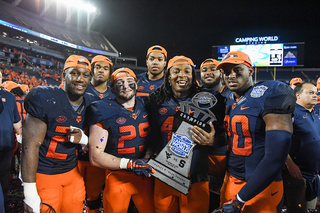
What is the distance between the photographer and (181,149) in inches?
83.0

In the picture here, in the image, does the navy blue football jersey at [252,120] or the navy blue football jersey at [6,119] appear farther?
the navy blue football jersey at [6,119]

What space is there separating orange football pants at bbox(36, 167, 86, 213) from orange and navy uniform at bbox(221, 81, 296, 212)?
6.03 feet

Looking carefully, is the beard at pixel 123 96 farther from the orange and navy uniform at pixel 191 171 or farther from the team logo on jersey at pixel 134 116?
the orange and navy uniform at pixel 191 171

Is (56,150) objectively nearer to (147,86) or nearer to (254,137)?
(147,86)

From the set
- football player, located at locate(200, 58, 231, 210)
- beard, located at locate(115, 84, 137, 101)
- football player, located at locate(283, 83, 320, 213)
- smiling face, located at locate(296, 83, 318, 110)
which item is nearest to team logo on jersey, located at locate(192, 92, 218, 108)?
football player, located at locate(200, 58, 231, 210)

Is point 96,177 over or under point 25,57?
under

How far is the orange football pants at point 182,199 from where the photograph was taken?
2211mm

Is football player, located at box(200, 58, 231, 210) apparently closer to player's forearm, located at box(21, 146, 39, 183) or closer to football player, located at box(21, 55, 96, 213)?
football player, located at box(21, 55, 96, 213)

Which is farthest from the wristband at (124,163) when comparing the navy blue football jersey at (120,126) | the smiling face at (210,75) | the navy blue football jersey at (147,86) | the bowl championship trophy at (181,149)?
the smiling face at (210,75)

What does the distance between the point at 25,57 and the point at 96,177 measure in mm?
24863

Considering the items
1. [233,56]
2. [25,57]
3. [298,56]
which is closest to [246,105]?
[233,56]

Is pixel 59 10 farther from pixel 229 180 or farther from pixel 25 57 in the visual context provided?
pixel 229 180

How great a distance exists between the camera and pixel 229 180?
2109mm

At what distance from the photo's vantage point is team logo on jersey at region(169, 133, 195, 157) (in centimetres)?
210
